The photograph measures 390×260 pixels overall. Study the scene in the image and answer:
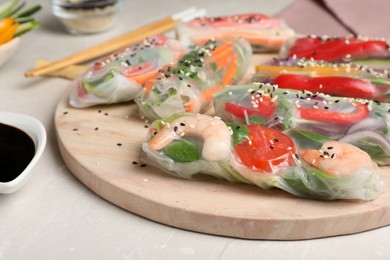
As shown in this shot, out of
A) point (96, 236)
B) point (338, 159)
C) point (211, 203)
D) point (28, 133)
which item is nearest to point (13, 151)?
point (28, 133)

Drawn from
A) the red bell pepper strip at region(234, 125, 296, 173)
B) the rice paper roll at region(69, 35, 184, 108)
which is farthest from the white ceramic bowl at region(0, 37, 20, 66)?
the red bell pepper strip at region(234, 125, 296, 173)

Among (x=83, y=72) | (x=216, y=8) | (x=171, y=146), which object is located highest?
(x=171, y=146)

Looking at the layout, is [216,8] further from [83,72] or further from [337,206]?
[337,206]

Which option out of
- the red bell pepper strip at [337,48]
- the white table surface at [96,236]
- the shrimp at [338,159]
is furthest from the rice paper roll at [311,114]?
the red bell pepper strip at [337,48]

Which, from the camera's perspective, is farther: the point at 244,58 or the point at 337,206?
the point at 244,58

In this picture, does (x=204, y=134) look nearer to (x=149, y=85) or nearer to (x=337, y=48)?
(x=149, y=85)

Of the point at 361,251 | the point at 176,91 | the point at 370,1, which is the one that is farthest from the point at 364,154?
the point at 370,1
